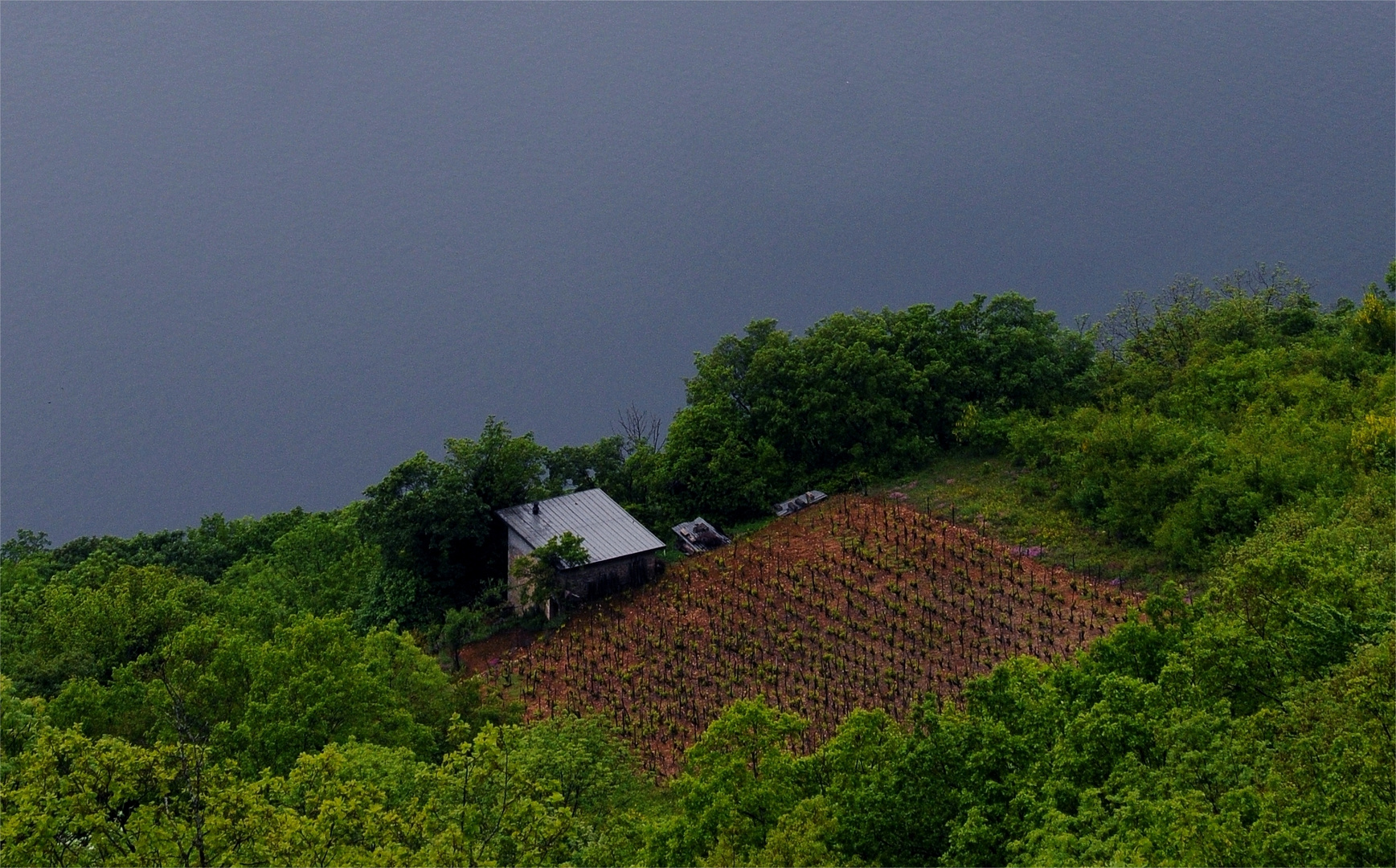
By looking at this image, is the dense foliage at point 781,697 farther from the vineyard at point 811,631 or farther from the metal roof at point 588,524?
the vineyard at point 811,631

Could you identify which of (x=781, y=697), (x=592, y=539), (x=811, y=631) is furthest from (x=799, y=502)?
(x=781, y=697)

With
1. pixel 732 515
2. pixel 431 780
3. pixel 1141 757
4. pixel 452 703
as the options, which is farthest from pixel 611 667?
pixel 1141 757

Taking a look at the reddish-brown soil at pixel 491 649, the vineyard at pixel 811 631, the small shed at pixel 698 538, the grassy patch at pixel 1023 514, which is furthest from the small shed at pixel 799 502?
the reddish-brown soil at pixel 491 649

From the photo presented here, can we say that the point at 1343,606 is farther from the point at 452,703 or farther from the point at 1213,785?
the point at 452,703

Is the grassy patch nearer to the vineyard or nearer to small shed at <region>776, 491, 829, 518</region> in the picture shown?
the vineyard

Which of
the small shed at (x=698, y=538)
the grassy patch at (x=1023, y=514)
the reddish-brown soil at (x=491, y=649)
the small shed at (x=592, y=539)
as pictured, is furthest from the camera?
the small shed at (x=698, y=538)

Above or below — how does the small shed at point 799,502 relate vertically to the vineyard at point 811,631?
above

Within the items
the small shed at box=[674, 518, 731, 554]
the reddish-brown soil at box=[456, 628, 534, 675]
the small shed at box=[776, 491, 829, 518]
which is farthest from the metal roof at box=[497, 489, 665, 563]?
the small shed at box=[776, 491, 829, 518]
